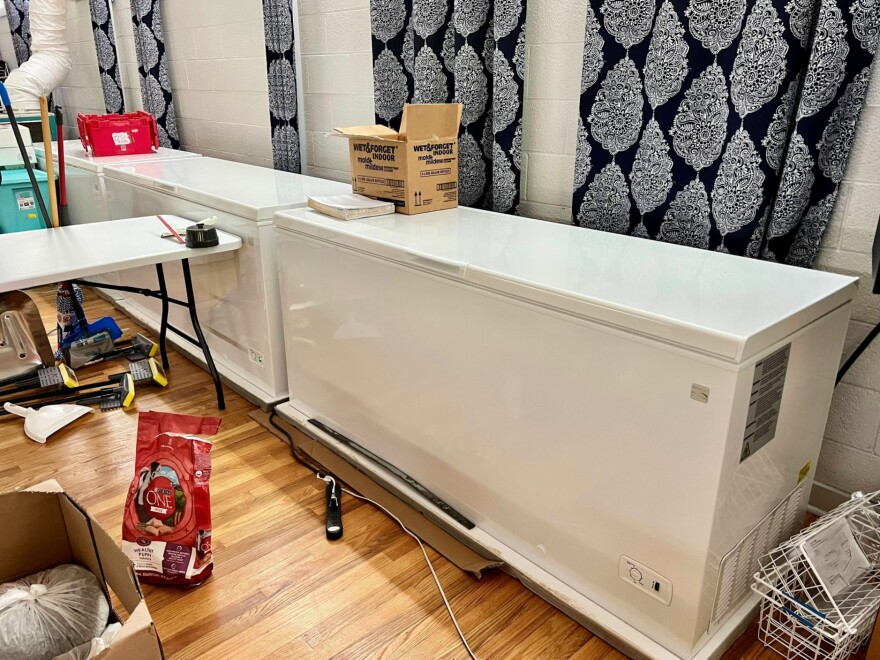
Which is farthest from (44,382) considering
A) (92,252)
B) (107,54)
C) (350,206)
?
(107,54)

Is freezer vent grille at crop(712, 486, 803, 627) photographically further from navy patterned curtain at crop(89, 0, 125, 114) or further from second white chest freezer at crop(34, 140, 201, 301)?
navy patterned curtain at crop(89, 0, 125, 114)

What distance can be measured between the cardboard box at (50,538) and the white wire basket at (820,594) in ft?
4.12

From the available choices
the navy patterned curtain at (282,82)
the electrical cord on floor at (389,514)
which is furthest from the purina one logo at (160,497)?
the navy patterned curtain at (282,82)

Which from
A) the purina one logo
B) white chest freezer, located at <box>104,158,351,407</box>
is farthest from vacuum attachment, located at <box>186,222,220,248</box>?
the purina one logo

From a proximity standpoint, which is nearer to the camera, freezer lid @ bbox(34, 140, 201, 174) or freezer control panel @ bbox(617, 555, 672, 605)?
freezer control panel @ bbox(617, 555, 672, 605)

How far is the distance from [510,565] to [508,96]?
4.29 feet

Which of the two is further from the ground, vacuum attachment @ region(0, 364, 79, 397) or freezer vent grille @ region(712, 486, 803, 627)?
freezer vent grille @ region(712, 486, 803, 627)

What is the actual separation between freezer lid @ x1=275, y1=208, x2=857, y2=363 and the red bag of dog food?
2.15 ft

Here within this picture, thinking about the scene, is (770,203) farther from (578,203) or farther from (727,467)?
(727,467)

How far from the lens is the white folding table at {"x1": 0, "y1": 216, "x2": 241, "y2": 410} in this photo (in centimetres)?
180

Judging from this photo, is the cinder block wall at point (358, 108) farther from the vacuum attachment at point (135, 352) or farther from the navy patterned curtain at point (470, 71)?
the vacuum attachment at point (135, 352)

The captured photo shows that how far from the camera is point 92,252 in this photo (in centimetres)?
199

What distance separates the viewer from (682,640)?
1313 mm

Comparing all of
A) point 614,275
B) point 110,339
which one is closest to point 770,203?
point 614,275
